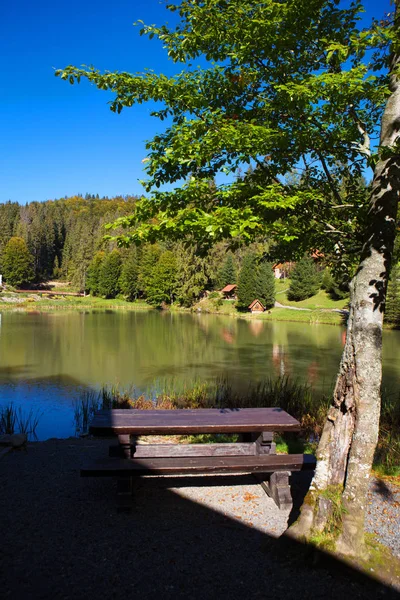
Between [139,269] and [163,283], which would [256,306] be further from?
[139,269]

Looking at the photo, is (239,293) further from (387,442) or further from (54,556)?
(54,556)

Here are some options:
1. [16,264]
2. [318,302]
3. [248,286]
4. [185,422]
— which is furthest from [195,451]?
[16,264]

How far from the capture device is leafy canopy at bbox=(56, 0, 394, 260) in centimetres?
349

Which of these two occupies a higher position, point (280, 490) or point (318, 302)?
point (318, 302)

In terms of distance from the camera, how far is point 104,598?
2.69 meters

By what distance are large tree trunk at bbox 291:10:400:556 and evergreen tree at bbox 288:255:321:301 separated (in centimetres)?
4747

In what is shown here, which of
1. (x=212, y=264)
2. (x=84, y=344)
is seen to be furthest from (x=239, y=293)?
(x=84, y=344)

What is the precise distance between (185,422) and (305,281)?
4772 cm

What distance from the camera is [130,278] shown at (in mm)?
65812

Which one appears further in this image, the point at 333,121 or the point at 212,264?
the point at 212,264

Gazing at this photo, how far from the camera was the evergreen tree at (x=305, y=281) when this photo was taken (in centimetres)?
5003

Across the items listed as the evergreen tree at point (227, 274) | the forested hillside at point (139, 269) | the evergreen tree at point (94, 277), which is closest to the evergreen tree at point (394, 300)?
the forested hillside at point (139, 269)

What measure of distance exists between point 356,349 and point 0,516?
3.30m

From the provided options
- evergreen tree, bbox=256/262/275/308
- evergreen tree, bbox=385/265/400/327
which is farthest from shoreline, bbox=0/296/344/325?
evergreen tree, bbox=385/265/400/327
